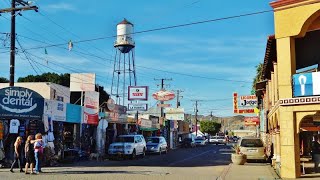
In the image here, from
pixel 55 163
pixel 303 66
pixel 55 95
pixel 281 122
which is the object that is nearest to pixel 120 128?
pixel 55 95

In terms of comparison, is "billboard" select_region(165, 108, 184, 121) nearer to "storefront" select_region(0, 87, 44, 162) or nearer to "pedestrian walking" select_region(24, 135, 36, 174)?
"storefront" select_region(0, 87, 44, 162)

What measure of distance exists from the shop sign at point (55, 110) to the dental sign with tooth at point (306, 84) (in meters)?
14.9

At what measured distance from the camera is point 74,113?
3111cm

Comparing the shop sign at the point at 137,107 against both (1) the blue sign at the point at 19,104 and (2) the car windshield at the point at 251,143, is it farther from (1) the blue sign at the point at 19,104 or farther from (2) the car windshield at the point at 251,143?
(1) the blue sign at the point at 19,104

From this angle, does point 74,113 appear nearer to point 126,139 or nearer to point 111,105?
point 126,139

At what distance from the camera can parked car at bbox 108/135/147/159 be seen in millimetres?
32625

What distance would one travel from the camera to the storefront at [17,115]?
Answer: 2461 centimetres

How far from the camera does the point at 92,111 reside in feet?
112

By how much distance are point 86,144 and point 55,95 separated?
8435 mm

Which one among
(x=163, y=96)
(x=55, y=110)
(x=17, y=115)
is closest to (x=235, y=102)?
(x=163, y=96)

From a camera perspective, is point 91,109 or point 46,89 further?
point 46,89

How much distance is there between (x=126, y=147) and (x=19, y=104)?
9827mm

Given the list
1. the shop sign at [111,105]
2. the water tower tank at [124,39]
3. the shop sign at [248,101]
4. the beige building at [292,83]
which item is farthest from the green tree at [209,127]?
the beige building at [292,83]

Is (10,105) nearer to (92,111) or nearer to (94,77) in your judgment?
(92,111)
